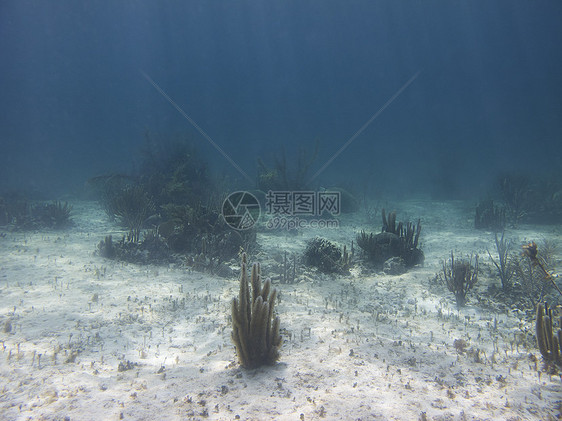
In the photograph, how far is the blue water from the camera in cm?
→ 7944

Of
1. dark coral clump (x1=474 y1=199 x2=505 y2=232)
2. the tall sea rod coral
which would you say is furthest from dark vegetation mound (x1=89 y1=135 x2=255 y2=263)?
dark coral clump (x1=474 y1=199 x2=505 y2=232)

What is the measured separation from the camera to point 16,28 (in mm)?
95812

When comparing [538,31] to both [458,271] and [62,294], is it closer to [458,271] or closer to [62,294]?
[458,271]

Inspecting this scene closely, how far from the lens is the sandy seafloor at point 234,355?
2.77 meters

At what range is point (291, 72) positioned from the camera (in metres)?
130

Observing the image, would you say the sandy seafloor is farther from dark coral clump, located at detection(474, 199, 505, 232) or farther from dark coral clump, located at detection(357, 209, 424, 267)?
dark coral clump, located at detection(474, 199, 505, 232)

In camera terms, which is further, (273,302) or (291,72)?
(291,72)

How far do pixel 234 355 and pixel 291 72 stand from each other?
14237cm

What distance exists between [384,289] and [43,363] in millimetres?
5687

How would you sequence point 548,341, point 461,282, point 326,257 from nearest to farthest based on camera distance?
point 548,341, point 461,282, point 326,257

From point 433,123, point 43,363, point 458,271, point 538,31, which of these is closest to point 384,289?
point 458,271

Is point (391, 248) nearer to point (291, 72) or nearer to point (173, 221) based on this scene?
point (173, 221)

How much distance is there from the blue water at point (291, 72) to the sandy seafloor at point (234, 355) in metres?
51.0

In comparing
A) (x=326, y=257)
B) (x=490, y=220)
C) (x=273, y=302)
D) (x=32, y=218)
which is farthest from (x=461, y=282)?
(x=32, y=218)
